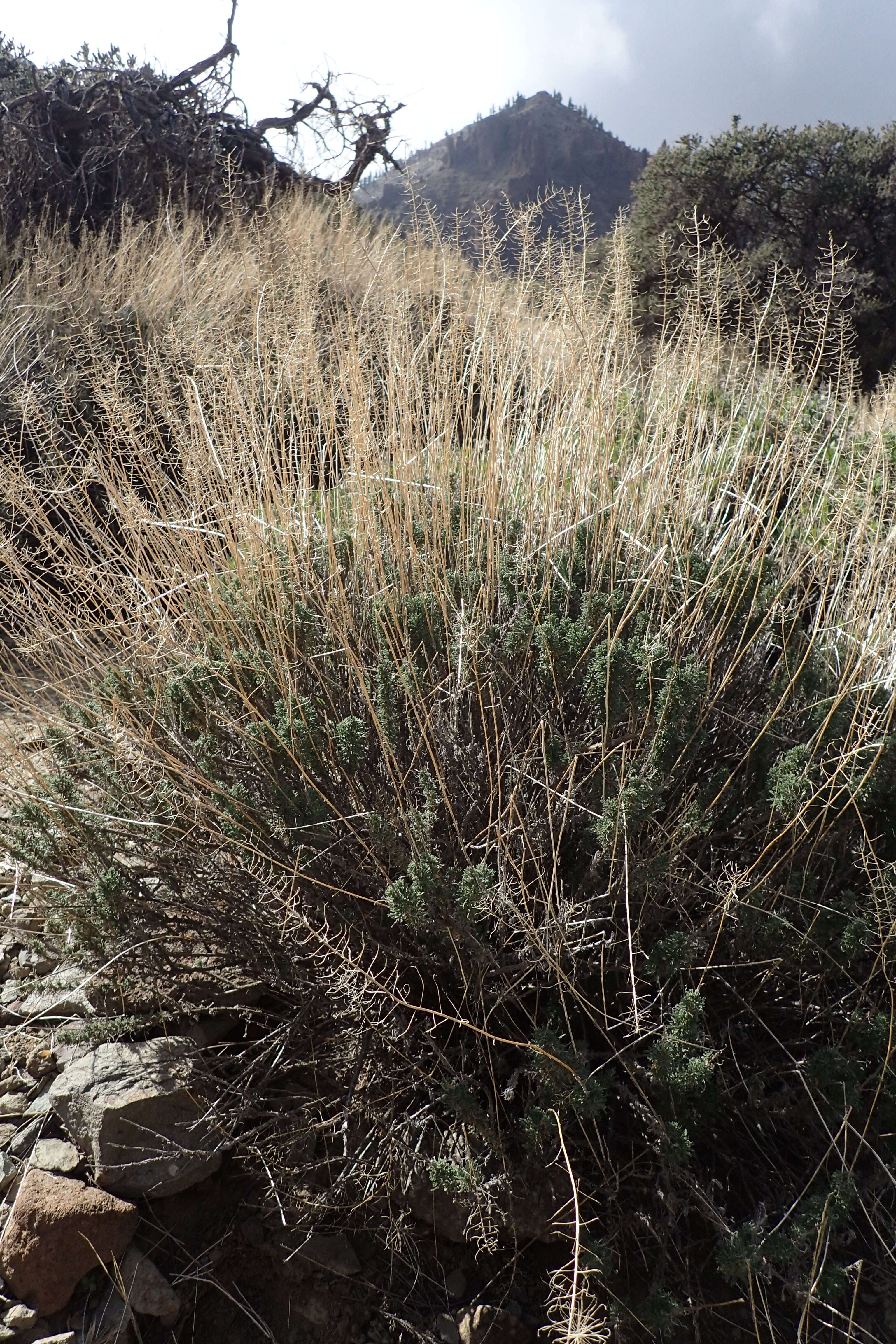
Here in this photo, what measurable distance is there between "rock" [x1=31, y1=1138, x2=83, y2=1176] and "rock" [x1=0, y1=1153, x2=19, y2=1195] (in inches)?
1.5

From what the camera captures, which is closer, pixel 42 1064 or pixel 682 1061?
pixel 682 1061

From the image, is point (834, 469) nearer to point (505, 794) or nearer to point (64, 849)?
point (505, 794)

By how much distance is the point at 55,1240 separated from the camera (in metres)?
1.46

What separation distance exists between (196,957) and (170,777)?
385mm

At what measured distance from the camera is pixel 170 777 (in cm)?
186

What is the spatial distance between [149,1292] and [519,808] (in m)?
1.07

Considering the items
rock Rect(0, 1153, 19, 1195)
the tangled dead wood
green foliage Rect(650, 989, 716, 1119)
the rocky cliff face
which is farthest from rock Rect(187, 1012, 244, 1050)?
the rocky cliff face

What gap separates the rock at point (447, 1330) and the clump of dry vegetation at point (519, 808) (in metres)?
0.13

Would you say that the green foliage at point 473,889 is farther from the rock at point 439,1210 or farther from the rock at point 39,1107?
the rock at point 39,1107

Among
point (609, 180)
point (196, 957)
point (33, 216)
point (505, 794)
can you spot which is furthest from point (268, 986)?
point (609, 180)

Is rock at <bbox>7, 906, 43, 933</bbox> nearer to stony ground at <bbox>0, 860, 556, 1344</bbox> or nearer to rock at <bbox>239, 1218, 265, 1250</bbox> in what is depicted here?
stony ground at <bbox>0, 860, 556, 1344</bbox>

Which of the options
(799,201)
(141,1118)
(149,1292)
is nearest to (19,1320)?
(149,1292)

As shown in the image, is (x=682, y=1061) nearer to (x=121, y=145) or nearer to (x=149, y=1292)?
(x=149, y=1292)

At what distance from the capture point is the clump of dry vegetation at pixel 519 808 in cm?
144
